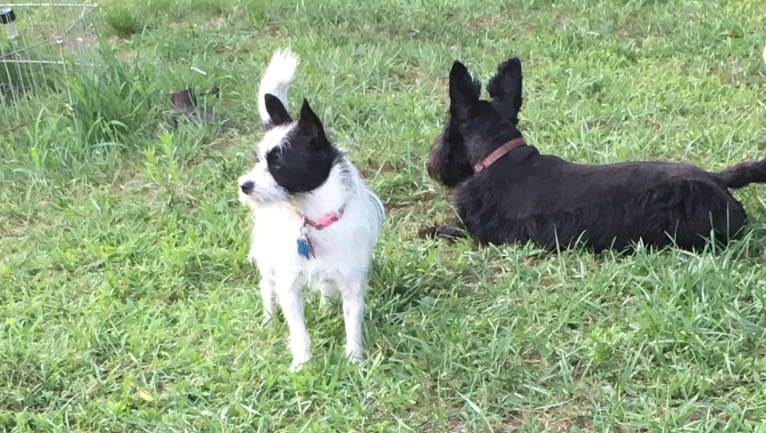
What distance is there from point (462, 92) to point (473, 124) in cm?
17

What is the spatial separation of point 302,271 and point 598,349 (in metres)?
0.98

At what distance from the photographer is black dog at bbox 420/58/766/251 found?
3.42 metres

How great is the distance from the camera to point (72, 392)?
2945 mm

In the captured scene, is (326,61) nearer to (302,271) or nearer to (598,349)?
(302,271)

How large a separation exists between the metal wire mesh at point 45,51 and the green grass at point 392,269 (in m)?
0.24

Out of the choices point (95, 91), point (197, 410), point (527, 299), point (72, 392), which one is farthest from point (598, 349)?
point (95, 91)

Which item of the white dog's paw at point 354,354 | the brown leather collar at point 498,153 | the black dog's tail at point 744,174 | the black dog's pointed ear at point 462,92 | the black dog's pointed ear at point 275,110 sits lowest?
Answer: the white dog's paw at point 354,354

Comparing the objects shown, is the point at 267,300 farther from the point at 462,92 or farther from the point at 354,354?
the point at 462,92

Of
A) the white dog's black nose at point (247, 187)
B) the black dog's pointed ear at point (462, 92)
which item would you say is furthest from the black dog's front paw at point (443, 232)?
the white dog's black nose at point (247, 187)

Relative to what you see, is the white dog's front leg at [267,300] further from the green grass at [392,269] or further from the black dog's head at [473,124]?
the black dog's head at [473,124]

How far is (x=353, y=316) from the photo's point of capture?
9.91ft

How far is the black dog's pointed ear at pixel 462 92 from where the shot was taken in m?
3.60

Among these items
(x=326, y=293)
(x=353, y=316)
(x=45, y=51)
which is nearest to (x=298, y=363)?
(x=353, y=316)

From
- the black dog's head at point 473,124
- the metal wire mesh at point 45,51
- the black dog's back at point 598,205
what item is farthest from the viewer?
the metal wire mesh at point 45,51
